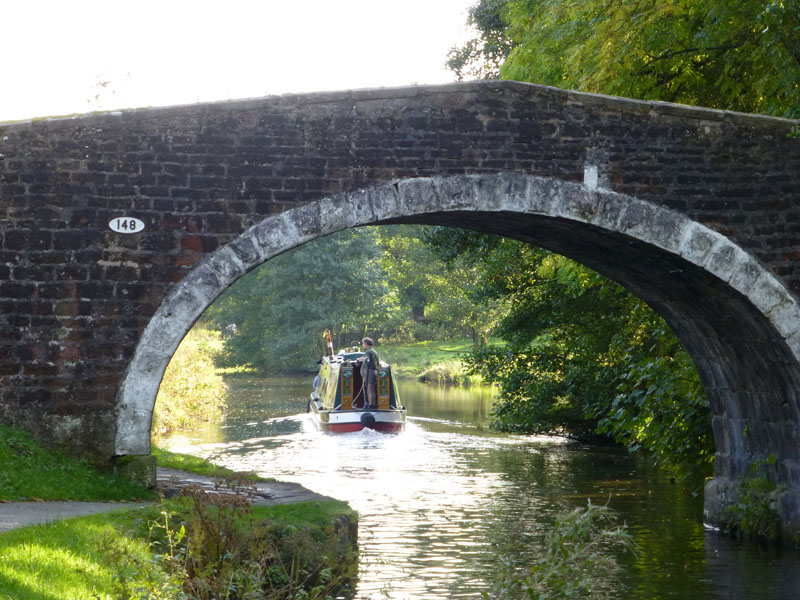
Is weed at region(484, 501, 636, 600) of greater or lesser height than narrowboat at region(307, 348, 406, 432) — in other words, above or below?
below

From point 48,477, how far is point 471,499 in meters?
5.59

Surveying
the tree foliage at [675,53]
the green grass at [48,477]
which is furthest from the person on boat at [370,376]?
the green grass at [48,477]

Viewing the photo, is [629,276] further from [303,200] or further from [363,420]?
[363,420]

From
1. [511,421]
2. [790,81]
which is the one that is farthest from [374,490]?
[790,81]

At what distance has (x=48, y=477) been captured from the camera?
778 centimetres

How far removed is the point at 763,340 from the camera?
30.6 feet

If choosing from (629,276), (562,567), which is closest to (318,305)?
(629,276)

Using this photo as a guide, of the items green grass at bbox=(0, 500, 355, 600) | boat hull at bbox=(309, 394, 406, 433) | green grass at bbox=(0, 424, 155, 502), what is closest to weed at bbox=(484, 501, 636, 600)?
green grass at bbox=(0, 500, 355, 600)

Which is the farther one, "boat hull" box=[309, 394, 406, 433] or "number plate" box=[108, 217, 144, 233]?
"boat hull" box=[309, 394, 406, 433]

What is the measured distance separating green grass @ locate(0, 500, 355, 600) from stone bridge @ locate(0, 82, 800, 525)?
1.58 metres

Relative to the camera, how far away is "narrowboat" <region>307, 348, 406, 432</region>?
1962cm

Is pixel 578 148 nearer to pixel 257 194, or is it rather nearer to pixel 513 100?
pixel 513 100

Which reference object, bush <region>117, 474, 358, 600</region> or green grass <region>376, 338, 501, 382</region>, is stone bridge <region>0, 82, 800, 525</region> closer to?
bush <region>117, 474, 358, 600</region>

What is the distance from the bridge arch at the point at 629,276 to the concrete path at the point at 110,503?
0.68m
